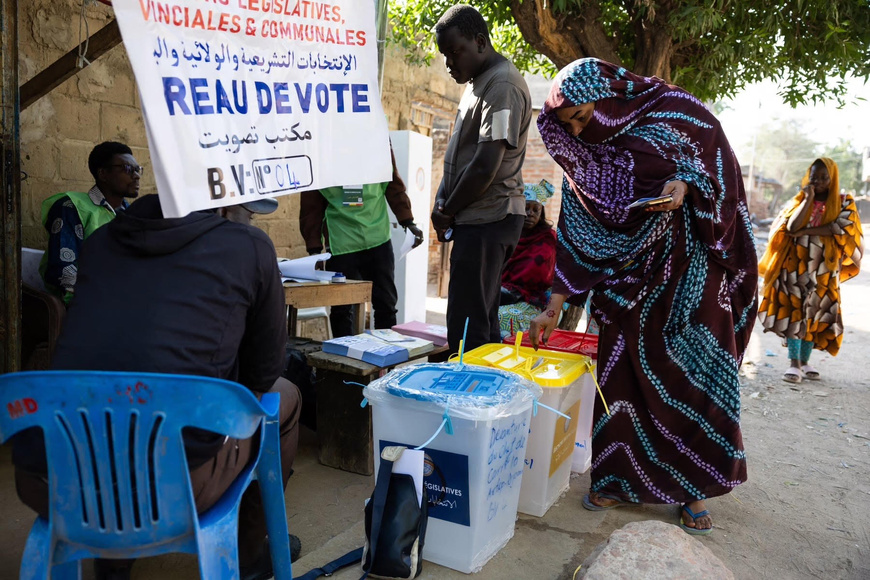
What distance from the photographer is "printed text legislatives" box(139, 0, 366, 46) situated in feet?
6.54

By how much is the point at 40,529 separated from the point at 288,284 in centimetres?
215

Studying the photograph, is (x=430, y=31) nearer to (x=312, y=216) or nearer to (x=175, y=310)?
(x=312, y=216)

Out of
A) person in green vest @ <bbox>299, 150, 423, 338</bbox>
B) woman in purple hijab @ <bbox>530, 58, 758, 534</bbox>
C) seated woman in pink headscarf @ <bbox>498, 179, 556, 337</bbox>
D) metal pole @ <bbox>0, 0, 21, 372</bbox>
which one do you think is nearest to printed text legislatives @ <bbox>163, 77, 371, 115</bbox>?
woman in purple hijab @ <bbox>530, 58, 758, 534</bbox>

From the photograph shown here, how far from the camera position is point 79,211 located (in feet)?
11.2

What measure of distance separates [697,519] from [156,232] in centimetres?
240

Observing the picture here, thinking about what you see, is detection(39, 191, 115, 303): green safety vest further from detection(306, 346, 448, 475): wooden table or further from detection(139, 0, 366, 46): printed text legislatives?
detection(139, 0, 366, 46): printed text legislatives

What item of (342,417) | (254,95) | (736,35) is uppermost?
(736,35)

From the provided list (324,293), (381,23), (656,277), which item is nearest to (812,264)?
(656,277)

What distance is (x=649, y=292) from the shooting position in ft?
9.08

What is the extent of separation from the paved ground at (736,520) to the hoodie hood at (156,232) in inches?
50.4

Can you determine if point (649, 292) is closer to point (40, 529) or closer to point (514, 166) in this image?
point (514, 166)

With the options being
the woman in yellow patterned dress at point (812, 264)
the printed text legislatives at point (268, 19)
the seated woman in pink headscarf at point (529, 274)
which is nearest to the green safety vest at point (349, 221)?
the seated woman in pink headscarf at point (529, 274)

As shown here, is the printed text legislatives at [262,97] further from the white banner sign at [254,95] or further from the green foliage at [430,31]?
the green foliage at [430,31]

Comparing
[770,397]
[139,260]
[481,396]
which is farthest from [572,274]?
[770,397]
